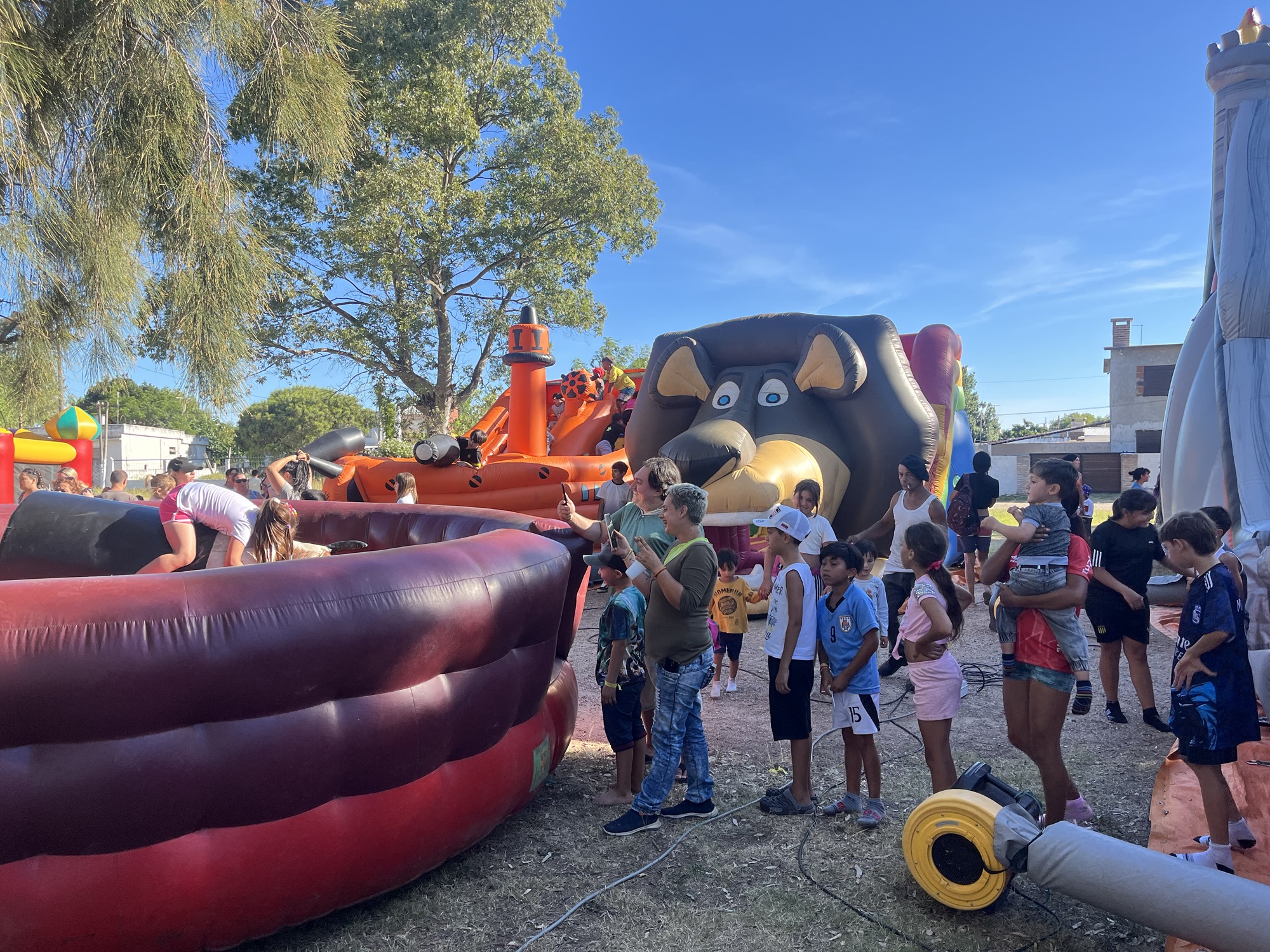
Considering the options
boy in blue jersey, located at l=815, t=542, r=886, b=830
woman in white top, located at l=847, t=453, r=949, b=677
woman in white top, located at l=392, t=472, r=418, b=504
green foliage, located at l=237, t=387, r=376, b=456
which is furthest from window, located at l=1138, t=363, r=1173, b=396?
green foliage, located at l=237, t=387, r=376, b=456

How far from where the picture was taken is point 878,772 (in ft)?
11.0

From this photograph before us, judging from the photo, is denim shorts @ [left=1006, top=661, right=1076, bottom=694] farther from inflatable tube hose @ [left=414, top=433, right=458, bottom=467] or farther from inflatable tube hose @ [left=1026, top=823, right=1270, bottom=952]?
inflatable tube hose @ [left=414, top=433, right=458, bottom=467]

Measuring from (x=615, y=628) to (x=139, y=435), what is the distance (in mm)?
62805

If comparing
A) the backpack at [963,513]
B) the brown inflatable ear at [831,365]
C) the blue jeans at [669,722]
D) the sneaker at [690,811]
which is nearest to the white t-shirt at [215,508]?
the blue jeans at [669,722]

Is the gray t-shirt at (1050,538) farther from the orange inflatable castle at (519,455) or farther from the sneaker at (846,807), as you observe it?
the orange inflatable castle at (519,455)

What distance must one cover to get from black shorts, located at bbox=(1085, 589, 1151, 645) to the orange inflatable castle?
227 inches

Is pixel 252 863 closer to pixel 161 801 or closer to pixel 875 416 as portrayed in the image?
pixel 161 801

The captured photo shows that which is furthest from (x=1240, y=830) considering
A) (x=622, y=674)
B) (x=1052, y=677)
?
(x=622, y=674)

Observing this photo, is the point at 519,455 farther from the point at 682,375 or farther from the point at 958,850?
the point at 958,850

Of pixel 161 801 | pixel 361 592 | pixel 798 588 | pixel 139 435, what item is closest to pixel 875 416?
pixel 798 588

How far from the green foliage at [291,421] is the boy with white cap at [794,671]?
49.4 m

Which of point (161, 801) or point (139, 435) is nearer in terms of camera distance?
point (161, 801)

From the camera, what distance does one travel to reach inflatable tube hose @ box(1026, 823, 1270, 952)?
200 cm

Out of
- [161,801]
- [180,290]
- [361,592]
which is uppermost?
[180,290]
